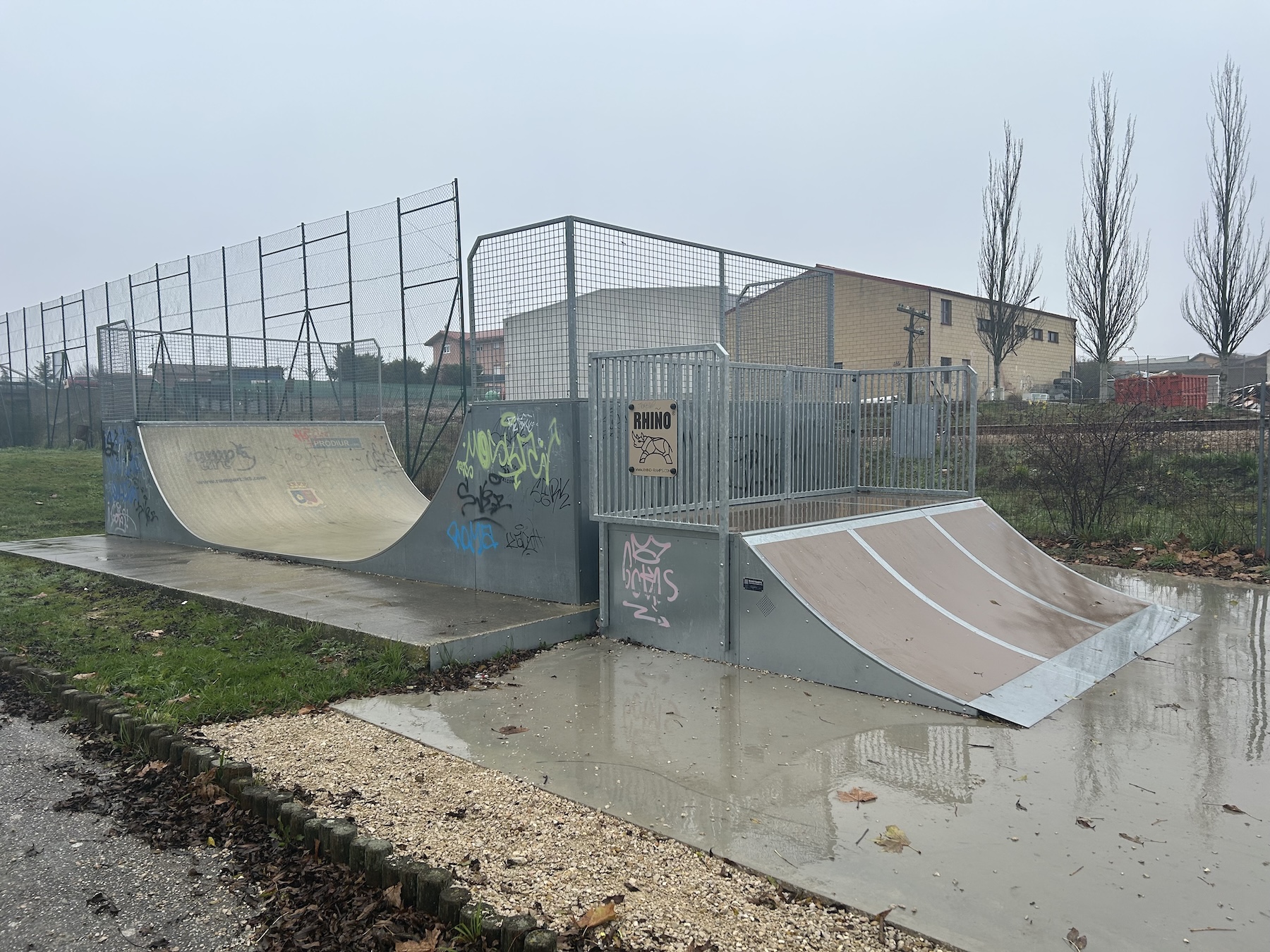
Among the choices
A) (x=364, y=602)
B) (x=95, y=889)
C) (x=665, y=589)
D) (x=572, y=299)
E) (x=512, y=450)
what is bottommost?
(x=95, y=889)

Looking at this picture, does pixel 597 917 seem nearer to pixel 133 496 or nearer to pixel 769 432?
pixel 769 432

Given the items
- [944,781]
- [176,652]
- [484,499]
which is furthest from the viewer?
[484,499]

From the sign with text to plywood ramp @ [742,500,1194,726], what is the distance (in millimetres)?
880

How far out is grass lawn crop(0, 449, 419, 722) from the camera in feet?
17.8

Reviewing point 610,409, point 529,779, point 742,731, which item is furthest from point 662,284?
point 529,779

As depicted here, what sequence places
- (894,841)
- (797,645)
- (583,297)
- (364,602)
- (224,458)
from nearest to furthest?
(894,841)
(797,645)
(583,297)
(364,602)
(224,458)

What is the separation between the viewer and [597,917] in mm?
2869

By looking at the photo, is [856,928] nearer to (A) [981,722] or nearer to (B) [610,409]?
(A) [981,722]

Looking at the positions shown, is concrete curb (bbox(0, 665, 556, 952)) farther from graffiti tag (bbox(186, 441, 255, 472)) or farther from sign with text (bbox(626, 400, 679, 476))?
graffiti tag (bbox(186, 441, 255, 472))

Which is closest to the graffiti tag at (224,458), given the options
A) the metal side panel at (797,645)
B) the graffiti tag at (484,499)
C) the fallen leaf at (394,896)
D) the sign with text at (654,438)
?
the graffiti tag at (484,499)

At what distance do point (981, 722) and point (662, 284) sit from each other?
4.95 meters

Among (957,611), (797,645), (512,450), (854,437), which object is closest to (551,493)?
(512,450)

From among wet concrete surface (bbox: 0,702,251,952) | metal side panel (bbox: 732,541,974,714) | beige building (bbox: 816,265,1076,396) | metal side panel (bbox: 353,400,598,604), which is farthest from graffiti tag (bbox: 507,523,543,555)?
beige building (bbox: 816,265,1076,396)

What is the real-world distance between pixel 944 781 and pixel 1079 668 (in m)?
2.38
